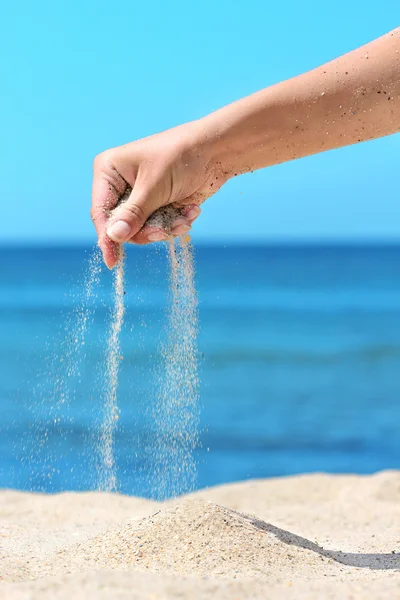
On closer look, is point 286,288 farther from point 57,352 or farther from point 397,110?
point 397,110

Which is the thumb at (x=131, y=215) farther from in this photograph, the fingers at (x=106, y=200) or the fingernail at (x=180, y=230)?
the fingernail at (x=180, y=230)

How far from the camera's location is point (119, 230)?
2.63 metres

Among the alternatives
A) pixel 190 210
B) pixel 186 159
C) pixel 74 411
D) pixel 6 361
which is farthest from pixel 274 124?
pixel 6 361

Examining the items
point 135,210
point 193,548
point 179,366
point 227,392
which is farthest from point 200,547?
point 227,392

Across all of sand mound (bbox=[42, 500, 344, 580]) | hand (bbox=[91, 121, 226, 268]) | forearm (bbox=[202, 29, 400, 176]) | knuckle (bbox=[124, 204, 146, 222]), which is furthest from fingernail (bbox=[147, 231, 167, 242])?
sand mound (bbox=[42, 500, 344, 580])

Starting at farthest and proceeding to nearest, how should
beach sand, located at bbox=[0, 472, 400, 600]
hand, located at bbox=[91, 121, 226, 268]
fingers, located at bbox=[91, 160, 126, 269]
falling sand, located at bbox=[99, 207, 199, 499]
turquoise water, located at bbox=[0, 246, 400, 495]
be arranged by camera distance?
turquoise water, located at bbox=[0, 246, 400, 495] < falling sand, located at bbox=[99, 207, 199, 499] < fingers, located at bbox=[91, 160, 126, 269] < hand, located at bbox=[91, 121, 226, 268] < beach sand, located at bbox=[0, 472, 400, 600]

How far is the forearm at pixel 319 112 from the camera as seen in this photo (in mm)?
2461

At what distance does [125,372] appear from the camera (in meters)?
11.5

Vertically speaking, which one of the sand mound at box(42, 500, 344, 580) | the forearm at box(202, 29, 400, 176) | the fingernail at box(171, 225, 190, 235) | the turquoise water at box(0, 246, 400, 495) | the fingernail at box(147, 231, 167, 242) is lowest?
the sand mound at box(42, 500, 344, 580)

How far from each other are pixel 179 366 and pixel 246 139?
43.3 inches

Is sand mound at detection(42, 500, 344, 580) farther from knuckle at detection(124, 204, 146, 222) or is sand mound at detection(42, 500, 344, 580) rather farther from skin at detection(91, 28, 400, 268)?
knuckle at detection(124, 204, 146, 222)

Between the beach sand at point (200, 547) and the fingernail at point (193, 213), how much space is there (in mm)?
1249

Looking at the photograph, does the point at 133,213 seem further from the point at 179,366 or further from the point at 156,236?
the point at 179,366

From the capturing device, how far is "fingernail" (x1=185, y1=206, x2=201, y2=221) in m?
2.89
